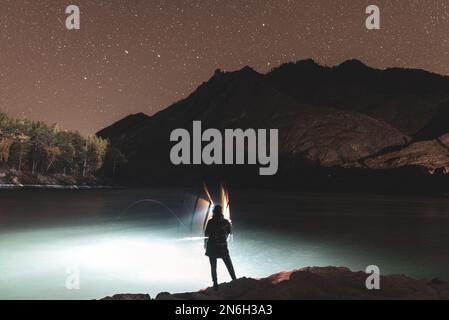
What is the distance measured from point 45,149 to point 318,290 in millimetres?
142938

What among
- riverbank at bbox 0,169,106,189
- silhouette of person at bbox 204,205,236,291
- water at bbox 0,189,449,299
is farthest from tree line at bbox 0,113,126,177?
silhouette of person at bbox 204,205,236,291

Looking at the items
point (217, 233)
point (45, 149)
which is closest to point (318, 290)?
point (217, 233)

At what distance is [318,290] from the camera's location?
1245cm

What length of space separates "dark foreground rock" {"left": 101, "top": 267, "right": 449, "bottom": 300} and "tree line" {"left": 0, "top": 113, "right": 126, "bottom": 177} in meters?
129

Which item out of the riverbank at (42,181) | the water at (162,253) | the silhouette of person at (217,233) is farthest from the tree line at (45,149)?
the silhouette of person at (217,233)

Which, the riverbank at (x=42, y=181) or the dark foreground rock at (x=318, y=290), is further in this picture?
the riverbank at (x=42, y=181)

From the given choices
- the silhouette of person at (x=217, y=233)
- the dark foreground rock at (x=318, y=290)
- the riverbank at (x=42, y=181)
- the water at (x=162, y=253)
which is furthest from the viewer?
the riverbank at (x=42, y=181)

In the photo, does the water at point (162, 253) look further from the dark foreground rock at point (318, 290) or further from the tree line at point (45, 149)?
the tree line at point (45, 149)

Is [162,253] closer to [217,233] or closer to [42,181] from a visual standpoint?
[217,233]

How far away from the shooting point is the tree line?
132 m

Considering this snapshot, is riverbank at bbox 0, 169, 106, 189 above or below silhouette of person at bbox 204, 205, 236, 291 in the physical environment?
above

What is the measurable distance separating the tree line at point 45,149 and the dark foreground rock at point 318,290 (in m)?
129

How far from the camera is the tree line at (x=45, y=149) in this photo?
132 m

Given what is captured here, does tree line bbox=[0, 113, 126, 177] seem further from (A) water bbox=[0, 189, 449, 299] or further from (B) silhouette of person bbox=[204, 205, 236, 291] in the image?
(B) silhouette of person bbox=[204, 205, 236, 291]
